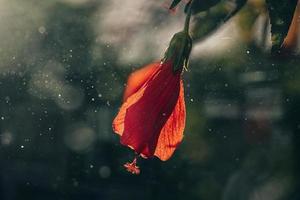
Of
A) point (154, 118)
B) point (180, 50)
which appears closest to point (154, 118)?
point (154, 118)

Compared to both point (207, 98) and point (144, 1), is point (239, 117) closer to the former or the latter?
point (207, 98)

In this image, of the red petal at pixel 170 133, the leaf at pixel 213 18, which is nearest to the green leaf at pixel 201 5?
the leaf at pixel 213 18

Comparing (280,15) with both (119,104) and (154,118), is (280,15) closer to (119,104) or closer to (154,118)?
(154,118)

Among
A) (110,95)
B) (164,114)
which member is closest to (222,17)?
(164,114)

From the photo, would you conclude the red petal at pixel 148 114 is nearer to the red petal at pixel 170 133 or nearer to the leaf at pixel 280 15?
the red petal at pixel 170 133

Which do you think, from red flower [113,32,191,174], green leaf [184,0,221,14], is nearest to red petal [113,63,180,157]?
red flower [113,32,191,174]
